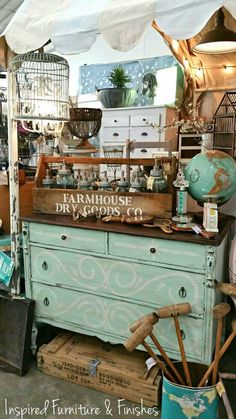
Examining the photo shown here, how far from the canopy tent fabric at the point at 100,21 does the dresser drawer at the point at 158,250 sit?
3.05ft

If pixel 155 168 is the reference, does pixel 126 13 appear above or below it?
above

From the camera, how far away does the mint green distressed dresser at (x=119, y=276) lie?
1756 millimetres

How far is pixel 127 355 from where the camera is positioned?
7.02 feet

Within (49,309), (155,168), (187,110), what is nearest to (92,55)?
(187,110)

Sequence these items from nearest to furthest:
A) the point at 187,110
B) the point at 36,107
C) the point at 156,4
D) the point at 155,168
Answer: the point at 156,4, the point at 155,168, the point at 36,107, the point at 187,110

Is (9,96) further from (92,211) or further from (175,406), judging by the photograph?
(175,406)

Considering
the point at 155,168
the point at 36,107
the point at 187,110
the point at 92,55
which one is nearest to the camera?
the point at 155,168

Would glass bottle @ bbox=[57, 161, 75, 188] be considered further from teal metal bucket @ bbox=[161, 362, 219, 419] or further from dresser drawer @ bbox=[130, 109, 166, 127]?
dresser drawer @ bbox=[130, 109, 166, 127]

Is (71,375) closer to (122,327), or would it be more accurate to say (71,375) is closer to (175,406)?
(122,327)

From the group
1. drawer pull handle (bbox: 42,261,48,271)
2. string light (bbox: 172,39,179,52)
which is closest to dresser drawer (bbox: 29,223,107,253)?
drawer pull handle (bbox: 42,261,48,271)

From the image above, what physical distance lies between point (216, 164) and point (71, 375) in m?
1.45

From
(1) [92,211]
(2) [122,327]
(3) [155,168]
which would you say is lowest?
(2) [122,327]

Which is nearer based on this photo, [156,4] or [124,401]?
[156,4]

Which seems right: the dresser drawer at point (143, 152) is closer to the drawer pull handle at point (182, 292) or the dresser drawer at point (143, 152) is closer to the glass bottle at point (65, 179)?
the glass bottle at point (65, 179)
